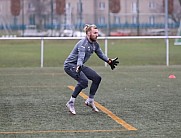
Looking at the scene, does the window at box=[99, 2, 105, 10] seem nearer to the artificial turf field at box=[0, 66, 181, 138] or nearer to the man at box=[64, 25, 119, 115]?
the artificial turf field at box=[0, 66, 181, 138]

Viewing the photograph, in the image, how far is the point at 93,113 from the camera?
1112 cm

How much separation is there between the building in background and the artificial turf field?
A: 125 ft

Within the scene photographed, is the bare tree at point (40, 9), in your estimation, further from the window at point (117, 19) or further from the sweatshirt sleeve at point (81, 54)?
the sweatshirt sleeve at point (81, 54)

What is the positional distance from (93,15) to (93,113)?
48.7 meters

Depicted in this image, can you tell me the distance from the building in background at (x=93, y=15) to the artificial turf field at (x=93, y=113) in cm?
3803

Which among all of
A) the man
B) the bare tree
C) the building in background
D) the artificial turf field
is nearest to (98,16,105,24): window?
the building in background

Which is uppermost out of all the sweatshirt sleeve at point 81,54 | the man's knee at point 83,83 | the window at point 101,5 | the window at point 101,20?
the window at point 101,5

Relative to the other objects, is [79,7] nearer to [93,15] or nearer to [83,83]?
[93,15]

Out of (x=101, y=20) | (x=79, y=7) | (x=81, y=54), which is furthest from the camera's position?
(x=79, y=7)

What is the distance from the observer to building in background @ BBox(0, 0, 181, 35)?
188 feet

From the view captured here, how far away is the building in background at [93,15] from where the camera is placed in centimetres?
5719

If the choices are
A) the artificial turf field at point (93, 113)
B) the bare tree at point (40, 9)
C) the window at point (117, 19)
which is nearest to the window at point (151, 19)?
the window at point (117, 19)

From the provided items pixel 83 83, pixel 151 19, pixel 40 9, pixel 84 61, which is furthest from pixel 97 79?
pixel 40 9

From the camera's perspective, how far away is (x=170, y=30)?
5669 centimetres
